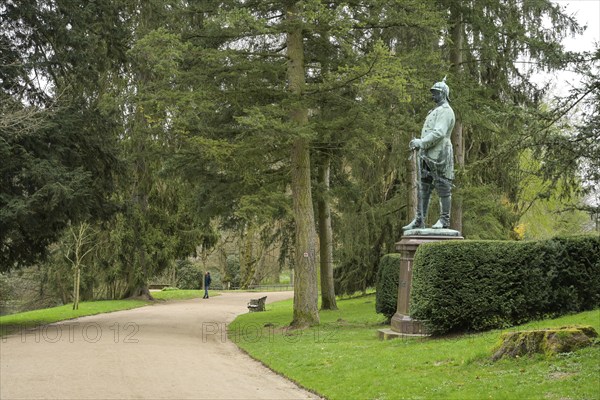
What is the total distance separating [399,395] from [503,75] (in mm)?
14322

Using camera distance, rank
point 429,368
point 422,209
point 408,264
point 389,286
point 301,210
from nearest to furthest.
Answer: point 429,368 → point 408,264 → point 422,209 → point 389,286 → point 301,210

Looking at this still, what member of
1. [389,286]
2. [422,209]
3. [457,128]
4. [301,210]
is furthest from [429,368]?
[457,128]

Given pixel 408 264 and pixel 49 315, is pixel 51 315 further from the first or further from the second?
pixel 408 264

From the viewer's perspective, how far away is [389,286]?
49.0 feet

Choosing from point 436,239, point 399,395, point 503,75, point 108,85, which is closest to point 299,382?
point 399,395

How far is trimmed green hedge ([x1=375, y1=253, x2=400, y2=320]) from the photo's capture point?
1481 cm

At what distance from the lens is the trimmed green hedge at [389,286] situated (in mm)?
14812

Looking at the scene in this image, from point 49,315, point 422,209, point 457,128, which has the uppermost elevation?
point 457,128

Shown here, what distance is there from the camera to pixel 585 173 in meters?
8.76

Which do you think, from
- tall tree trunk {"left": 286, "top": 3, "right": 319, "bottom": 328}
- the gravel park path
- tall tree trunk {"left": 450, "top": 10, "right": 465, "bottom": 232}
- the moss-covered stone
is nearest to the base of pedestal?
the gravel park path

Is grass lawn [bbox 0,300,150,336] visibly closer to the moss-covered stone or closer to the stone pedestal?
the stone pedestal

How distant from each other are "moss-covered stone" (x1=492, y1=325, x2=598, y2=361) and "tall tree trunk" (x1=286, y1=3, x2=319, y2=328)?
350 inches

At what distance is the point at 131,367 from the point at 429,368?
506 cm

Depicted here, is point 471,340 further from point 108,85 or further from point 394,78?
point 108,85
